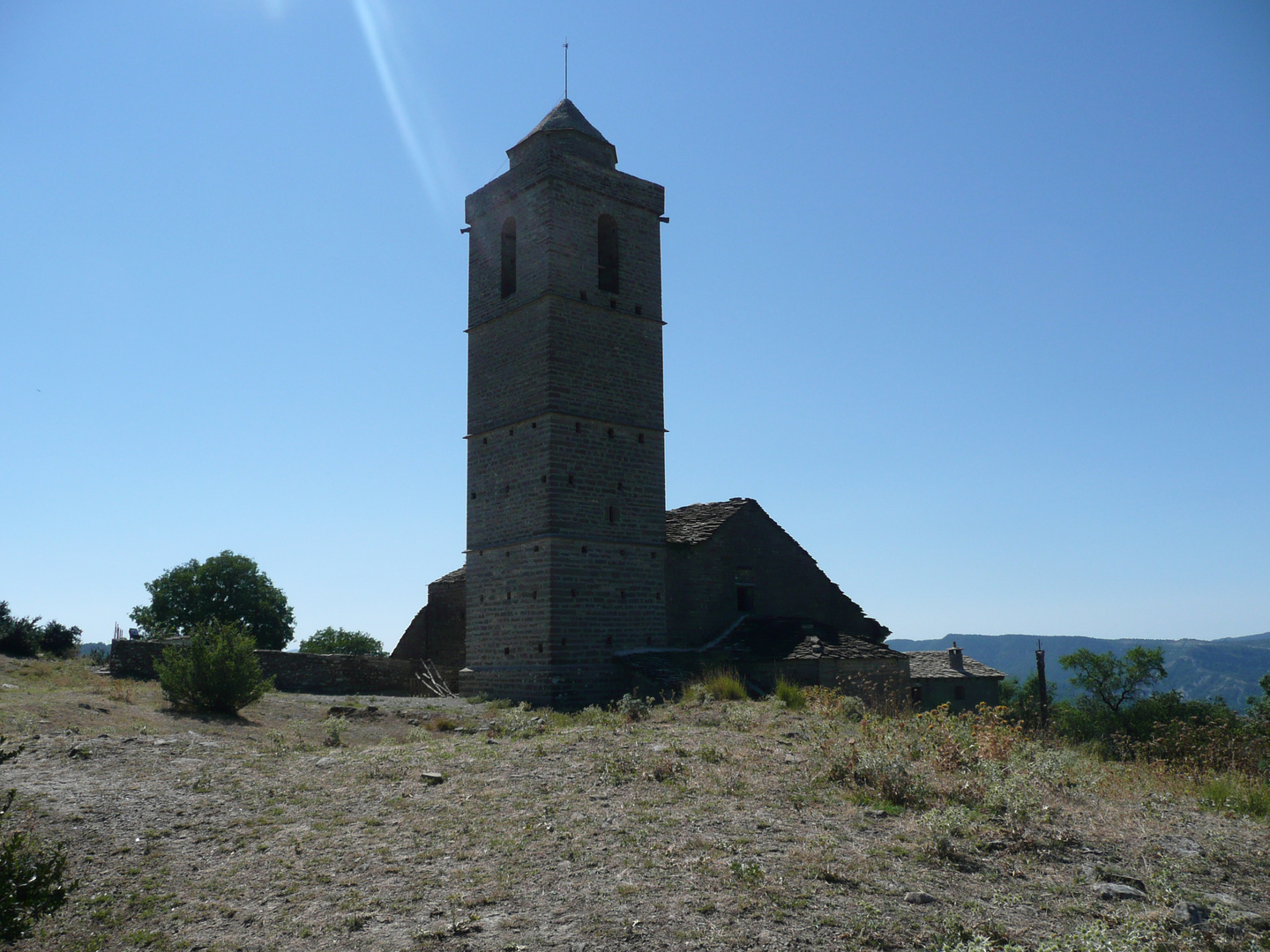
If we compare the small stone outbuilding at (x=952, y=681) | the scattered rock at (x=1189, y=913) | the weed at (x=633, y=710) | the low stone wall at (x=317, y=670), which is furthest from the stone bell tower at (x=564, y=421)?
the scattered rock at (x=1189, y=913)

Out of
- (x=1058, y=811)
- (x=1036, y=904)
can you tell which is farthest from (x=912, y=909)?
(x=1058, y=811)

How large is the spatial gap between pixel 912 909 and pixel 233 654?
13126 mm

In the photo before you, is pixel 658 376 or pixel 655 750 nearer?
pixel 655 750

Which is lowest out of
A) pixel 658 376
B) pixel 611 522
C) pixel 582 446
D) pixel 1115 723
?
pixel 1115 723

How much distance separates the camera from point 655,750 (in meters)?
11.1

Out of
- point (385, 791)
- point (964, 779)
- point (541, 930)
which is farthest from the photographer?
point (385, 791)

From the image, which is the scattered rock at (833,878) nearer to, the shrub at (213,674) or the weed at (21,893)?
the weed at (21,893)

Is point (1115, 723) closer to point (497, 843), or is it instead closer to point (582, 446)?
point (582, 446)

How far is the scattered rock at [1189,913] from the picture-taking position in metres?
5.75

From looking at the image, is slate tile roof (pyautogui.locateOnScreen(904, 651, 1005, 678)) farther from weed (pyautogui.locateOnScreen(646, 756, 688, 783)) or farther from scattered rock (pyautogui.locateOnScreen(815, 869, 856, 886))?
scattered rock (pyautogui.locateOnScreen(815, 869, 856, 886))

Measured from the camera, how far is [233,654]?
15.6 m

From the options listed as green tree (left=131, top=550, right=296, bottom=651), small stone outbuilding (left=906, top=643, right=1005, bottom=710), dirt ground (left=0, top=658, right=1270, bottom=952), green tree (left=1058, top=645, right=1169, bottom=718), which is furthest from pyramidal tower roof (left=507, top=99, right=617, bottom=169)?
green tree (left=1058, top=645, right=1169, bottom=718)

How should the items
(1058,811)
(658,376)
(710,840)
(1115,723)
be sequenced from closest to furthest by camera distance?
(710,840)
(1058,811)
(658,376)
(1115,723)

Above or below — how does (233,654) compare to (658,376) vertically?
below
